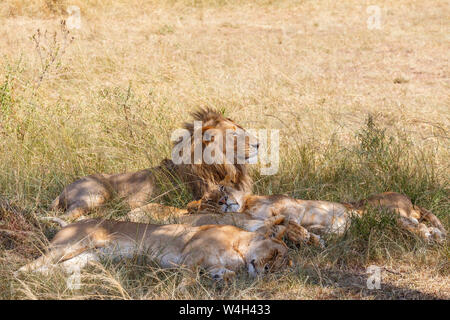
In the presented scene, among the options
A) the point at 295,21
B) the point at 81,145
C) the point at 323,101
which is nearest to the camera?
the point at 81,145

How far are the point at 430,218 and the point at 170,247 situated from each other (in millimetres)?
2008

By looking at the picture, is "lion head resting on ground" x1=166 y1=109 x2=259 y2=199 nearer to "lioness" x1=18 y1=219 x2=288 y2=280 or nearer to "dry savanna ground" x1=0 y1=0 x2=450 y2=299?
"dry savanna ground" x1=0 y1=0 x2=450 y2=299

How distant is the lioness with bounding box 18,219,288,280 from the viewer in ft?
12.7

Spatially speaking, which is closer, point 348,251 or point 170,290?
point 170,290

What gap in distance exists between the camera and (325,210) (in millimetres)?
4762

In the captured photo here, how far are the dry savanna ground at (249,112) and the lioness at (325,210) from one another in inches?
6.1

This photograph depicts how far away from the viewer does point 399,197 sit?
15.7 feet

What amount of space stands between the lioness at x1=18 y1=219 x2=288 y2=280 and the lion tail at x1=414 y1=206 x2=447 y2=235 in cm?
139

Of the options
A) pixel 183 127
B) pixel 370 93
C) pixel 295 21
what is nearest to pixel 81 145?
pixel 183 127

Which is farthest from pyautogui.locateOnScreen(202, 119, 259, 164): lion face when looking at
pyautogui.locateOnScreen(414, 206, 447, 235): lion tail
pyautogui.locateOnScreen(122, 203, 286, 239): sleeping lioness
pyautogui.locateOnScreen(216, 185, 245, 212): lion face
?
pyautogui.locateOnScreen(414, 206, 447, 235): lion tail

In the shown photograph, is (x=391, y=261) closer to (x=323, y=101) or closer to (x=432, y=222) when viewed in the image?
(x=432, y=222)

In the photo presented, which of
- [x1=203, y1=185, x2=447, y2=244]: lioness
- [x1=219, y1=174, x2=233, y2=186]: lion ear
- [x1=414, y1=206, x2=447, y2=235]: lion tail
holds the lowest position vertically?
[x1=414, y1=206, x2=447, y2=235]: lion tail

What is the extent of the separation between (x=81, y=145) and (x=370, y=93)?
182 inches

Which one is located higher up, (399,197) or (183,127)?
(183,127)
